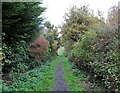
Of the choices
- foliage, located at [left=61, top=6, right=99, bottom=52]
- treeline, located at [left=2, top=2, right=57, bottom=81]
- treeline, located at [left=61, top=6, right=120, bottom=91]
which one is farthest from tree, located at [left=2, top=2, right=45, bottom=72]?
foliage, located at [left=61, top=6, right=99, bottom=52]

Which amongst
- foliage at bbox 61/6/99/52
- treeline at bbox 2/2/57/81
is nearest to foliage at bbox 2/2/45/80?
treeline at bbox 2/2/57/81

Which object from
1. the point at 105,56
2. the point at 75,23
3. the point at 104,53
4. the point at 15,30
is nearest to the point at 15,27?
the point at 15,30

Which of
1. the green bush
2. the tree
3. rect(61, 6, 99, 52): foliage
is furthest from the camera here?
rect(61, 6, 99, 52): foliage

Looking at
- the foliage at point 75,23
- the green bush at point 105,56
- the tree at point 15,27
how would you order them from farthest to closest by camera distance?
1. the foliage at point 75,23
2. the tree at point 15,27
3. the green bush at point 105,56

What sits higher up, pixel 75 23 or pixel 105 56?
pixel 75 23

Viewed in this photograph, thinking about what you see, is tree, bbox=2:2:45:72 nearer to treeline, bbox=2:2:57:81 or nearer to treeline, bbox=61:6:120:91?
treeline, bbox=2:2:57:81

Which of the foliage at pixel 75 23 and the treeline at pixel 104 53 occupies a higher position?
the foliage at pixel 75 23

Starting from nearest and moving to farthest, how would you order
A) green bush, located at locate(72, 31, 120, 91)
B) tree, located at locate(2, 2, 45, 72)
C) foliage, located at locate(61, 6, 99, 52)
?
1. green bush, located at locate(72, 31, 120, 91)
2. tree, located at locate(2, 2, 45, 72)
3. foliage, located at locate(61, 6, 99, 52)

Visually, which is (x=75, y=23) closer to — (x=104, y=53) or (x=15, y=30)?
(x=15, y=30)

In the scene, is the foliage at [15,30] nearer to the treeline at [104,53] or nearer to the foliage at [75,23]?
the treeline at [104,53]

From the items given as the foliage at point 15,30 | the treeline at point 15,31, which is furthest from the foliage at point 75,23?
the foliage at point 15,30

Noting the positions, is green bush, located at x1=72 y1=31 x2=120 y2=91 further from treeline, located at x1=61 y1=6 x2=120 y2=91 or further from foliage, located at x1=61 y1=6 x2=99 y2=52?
foliage, located at x1=61 y1=6 x2=99 y2=52

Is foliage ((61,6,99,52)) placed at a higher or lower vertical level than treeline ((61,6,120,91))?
higher

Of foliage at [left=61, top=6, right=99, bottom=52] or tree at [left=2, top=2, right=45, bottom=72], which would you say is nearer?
tree at [left=2, top=2, right=45, bottom=72]
